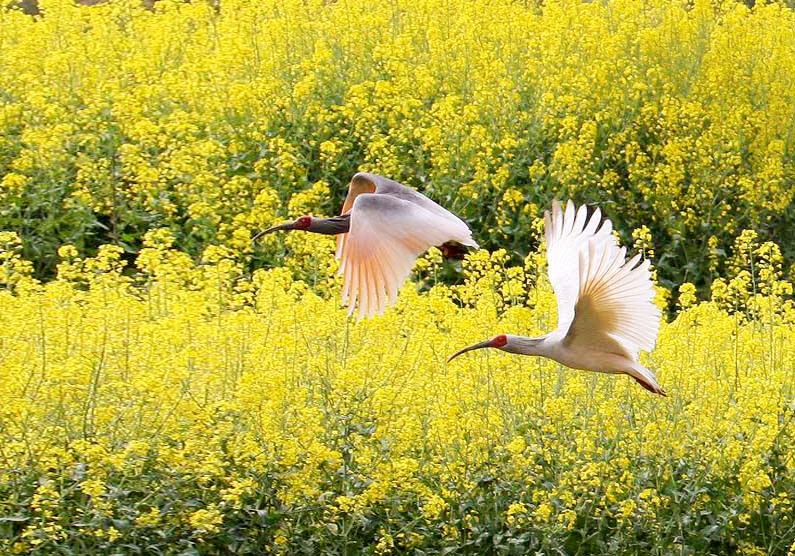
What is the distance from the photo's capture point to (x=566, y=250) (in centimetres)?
513

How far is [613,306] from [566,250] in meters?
0.35

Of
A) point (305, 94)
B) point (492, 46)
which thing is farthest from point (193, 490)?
point (492, 46)

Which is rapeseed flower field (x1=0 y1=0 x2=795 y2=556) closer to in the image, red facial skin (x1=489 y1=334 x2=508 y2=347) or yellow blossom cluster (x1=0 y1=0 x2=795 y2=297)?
yellow blossom cluster (x1=0 y1=0 x2=795 y2=297)

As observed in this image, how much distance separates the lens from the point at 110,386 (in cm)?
596

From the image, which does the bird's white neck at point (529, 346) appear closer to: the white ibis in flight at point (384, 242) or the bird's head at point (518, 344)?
the bird's head at point (518, 344)

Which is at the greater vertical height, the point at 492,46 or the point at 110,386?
the point at 492,46

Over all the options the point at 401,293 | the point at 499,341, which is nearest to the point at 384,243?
the point at 499,341

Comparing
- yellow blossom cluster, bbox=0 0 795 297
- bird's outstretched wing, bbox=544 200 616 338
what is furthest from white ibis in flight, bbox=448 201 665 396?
yellow blossom cluster, bbox=0 0 795 297

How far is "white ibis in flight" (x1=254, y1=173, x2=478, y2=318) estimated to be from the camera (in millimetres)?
4727

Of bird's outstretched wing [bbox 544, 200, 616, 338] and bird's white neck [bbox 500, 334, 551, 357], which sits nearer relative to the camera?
bird's white neck [bbox 500, 334, 551, 357]

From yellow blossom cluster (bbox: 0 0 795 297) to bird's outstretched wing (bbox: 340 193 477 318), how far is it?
3072mm

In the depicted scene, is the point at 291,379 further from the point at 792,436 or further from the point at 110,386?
the point at 792,436

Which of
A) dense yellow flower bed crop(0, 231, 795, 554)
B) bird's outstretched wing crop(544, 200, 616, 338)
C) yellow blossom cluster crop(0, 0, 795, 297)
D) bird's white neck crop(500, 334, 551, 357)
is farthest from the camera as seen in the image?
yellow blossom cluster crop(0, 0, 795, 297)

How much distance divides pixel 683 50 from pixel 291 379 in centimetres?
491
